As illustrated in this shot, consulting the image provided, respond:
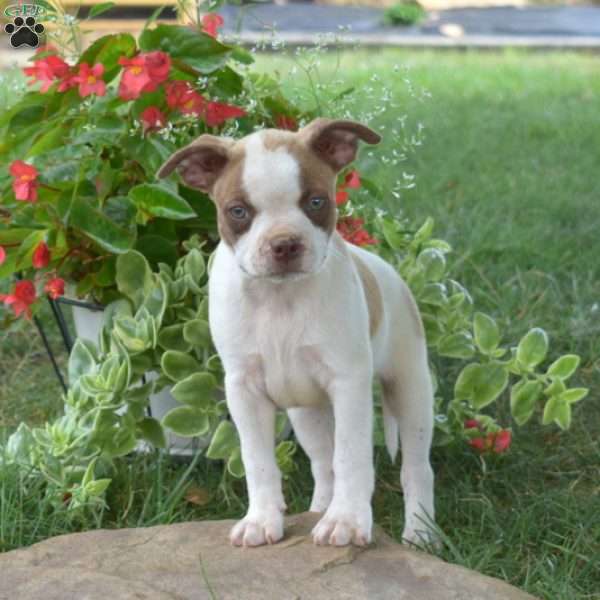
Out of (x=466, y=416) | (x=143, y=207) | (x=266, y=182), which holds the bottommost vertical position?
(x=466, y=416)

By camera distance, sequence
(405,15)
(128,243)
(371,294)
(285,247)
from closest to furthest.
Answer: (285,247) → (371,294) → (128,243) → (405,15)

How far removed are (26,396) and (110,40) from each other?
1.44 m

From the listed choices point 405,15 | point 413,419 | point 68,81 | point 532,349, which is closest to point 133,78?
point 68,81

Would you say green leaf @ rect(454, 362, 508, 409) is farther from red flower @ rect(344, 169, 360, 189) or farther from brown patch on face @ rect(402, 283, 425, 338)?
red flower @ rect(344, 169, 360, 189)

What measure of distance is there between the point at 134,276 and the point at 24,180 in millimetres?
376

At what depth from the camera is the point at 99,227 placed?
297cm

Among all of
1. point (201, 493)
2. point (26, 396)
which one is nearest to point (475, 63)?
point (26, 396)

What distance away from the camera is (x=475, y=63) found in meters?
10.6

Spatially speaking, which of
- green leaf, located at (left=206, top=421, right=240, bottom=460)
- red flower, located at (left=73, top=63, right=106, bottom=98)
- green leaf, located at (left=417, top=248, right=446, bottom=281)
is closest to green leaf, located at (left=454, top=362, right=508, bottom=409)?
green leaf, located at (left=417, top=248, right=446, bottom=281)

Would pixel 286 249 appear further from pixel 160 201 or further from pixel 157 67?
pixel 157 67

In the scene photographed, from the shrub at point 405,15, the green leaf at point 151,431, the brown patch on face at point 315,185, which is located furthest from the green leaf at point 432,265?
the shrub at point 405,15

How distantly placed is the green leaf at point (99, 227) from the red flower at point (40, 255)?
103 mm

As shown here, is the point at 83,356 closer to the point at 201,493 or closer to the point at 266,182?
the point at 201,493

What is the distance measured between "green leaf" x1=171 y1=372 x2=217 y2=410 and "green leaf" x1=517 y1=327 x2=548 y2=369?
0.84 metres
